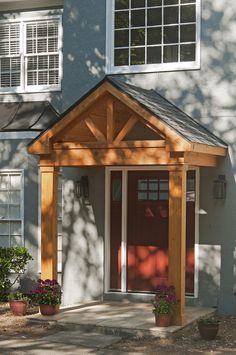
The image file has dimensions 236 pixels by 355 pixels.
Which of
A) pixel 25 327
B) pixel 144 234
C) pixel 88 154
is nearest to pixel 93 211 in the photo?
pixel 144 234

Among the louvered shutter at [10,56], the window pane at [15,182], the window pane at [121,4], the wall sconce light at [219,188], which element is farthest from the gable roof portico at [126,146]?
the louvered shutter at [10,56]

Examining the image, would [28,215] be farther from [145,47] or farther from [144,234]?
[145,47]

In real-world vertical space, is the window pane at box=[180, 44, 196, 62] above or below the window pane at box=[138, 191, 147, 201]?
above

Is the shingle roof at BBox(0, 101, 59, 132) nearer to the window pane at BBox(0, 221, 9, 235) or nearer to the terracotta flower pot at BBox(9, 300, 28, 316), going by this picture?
the window pane at BBox(0, 221, 9, 235)

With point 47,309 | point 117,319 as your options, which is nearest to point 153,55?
point 117,319

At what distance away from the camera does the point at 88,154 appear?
1198cm

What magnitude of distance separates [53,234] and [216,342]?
3.51 meters

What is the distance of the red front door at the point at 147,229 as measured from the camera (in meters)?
13.4

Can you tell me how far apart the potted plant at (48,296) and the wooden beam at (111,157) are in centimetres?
214

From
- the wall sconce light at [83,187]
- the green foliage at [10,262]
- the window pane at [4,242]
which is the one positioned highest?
the wall sconce light at [83,187]

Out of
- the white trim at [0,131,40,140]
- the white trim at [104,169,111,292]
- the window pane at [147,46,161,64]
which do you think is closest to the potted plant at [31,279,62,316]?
the white trim at [104,169,111,292]

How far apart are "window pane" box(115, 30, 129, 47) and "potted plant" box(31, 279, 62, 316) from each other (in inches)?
195

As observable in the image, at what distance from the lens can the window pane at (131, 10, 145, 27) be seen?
13.7 meters

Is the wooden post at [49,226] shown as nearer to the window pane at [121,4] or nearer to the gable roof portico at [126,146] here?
the gable roof portico at [126,146]
